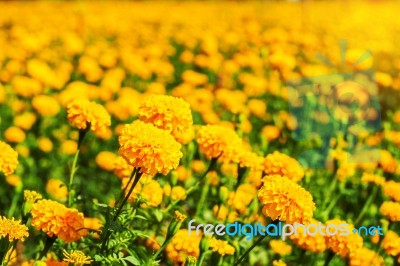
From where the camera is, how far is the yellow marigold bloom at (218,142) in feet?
6.98

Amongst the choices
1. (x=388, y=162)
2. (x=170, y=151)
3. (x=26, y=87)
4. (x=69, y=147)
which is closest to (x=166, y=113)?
(x=170, y=151)

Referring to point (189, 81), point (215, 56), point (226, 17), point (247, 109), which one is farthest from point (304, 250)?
point (226, 17)

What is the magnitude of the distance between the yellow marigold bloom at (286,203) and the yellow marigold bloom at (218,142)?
0.36m

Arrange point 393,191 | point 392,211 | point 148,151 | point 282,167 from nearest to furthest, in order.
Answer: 1. point 148,151
2. point 282,167
3. point 392,211
4. point 393,191

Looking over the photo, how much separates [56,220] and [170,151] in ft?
1.35

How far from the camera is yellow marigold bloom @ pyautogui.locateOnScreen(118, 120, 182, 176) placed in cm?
167

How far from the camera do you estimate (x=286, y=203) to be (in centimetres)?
175

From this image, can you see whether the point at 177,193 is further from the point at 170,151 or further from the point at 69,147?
the point at 69,147

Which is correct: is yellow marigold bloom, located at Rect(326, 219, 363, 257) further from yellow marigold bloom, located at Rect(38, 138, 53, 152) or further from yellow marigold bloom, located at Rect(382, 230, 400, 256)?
yellow marigold bloom, located at Rect(38, 138, 53, 152)

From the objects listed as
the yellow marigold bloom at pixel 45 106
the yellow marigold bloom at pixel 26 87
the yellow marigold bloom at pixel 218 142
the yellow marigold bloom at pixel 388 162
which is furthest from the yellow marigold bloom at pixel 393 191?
the yellow marigold bloom at pixel 26 87

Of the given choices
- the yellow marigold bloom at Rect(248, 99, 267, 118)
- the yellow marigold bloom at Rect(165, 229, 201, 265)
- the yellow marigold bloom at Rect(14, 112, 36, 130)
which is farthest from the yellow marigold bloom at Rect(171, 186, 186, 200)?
the yellow marigold bloom at Rect(248, 99, 267, 118)

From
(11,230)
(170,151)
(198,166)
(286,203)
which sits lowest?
(198,166)

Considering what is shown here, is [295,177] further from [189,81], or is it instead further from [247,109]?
[189,81]

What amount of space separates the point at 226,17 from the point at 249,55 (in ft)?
10.4
